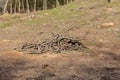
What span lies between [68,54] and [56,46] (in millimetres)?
651

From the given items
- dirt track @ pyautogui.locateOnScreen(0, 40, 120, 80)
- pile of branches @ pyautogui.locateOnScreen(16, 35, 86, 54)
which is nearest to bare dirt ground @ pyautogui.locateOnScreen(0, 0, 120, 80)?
dirt track @ pyautogui.locateOnScreen(0, 40, 120, 80)

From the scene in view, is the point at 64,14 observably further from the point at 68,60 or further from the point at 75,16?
the point at 68,60

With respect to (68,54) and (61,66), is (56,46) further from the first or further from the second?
(61,66)

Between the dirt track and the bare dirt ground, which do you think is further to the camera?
the bare dirt ground

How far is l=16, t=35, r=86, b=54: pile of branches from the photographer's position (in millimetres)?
9706

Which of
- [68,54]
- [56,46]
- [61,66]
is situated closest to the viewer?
[61,66]

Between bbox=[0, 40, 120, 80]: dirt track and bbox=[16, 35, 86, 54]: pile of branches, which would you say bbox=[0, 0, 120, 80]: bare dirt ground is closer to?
bbox=[0, 40, 120, 80]: dirt track

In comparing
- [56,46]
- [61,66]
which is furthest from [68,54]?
[61,66]

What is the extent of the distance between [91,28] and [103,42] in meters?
2.54

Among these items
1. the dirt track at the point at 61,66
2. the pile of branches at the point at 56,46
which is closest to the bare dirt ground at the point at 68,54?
the dirt track at the point at 61,66

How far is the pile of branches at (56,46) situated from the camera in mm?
9706

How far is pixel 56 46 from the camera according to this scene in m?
9.83

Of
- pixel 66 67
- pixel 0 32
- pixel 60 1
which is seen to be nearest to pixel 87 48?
pixel 66 67

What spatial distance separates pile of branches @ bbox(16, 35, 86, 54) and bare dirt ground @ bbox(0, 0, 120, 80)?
12.0 inches
